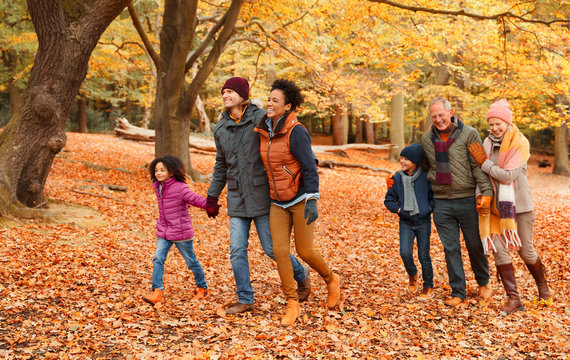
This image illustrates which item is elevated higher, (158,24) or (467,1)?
(158,24)

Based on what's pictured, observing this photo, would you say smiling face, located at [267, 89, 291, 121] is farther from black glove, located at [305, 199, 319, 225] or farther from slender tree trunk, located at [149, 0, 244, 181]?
slender tree trunk, located at [149, 0, 244, 181]

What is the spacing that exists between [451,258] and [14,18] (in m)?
19.4

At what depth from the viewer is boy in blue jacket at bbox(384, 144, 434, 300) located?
16.5 ft

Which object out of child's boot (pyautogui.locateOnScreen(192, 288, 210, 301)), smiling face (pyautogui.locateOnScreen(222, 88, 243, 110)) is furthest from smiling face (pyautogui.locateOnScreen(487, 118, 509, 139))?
child's boot (pyautogui.locateOnScreen(192, 288, 210, 301))

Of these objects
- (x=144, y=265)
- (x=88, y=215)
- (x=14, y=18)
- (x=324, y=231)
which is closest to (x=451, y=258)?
(x=144, y=265)

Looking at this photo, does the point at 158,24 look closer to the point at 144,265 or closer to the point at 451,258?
the point at 144,265

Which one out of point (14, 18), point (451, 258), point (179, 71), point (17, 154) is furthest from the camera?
point (14, 18)

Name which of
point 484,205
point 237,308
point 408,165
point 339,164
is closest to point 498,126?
point 484,205

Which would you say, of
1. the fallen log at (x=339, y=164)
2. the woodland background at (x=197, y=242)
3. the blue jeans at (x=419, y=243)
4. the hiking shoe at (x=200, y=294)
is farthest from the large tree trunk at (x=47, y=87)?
the fallen log at (x=339, y=164)

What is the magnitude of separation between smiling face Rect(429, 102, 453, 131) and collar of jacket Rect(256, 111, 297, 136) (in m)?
1.52

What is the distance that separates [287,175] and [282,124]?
0.47 metres

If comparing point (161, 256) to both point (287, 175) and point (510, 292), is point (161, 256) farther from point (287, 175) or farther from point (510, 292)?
point (510, 292)

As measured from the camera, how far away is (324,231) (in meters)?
9.38

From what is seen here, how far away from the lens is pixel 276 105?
420 centimetres
